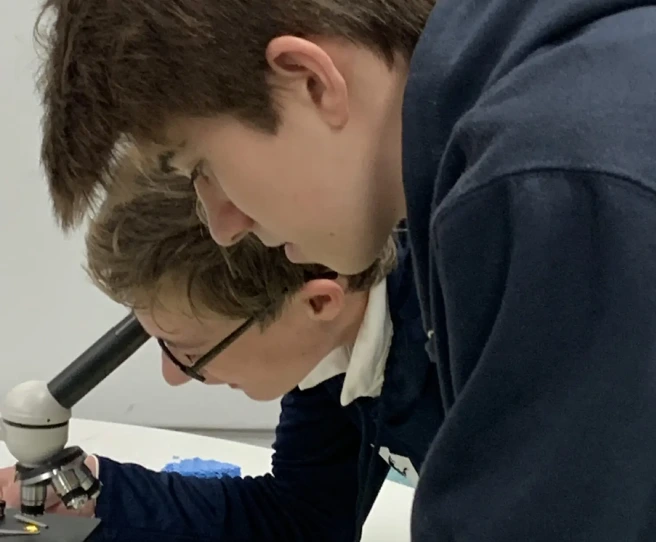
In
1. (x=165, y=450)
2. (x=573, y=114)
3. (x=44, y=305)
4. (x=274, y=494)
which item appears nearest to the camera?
(x=573, y=114)

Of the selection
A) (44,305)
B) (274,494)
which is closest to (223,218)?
(274,494)

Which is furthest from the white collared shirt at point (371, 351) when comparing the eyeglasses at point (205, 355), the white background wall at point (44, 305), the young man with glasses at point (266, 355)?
the white background wall at point (44, 305)

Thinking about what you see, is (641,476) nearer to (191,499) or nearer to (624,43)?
(624,43)

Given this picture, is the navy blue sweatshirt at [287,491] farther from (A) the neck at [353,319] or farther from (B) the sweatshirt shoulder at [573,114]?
(B) the sweatshirt shoulder at [573,114]

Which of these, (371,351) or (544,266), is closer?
(544,266)

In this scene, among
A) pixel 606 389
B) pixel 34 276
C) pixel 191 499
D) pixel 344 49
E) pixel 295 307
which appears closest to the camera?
pixel 606 389

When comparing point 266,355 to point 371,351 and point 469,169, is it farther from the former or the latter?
point 469,169

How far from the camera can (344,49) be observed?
535 mm

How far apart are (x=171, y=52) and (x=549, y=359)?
268mm

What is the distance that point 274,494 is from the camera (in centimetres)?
106

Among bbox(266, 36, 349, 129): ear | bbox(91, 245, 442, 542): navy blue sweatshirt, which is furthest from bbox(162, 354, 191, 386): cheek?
bbox(266, 36, 349, 129): ear

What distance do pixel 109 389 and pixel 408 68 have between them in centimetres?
122

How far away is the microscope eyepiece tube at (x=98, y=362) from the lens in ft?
2.77

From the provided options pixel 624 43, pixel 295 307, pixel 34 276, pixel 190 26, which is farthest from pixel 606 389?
pixel 34 276
